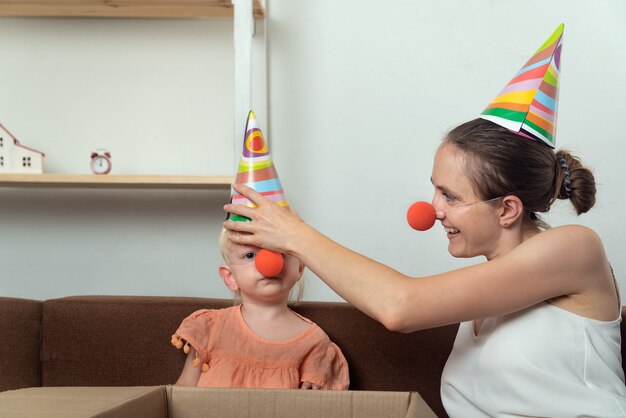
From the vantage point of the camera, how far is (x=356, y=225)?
205cm

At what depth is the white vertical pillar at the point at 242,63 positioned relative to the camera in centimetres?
175

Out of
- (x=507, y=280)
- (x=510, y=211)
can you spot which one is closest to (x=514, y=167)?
(x=510, y=211)

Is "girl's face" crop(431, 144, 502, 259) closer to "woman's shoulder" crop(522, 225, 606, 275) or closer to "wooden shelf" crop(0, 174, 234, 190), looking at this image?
"woman's shoulder" crop(522, 225, 606, 275)

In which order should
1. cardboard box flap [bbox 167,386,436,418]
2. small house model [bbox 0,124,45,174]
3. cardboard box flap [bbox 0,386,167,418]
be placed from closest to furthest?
1. cardboard box flap [bbox 0,386,167,418]
2. cardboard box flap [bbox 167,386,436,418]
3. small house model [bbox 0,124,45,174]

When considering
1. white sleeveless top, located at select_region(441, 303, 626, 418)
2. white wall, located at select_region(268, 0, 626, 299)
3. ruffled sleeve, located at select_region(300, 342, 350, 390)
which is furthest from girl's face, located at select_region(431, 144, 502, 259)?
white wall, located at select_region(268, 0, 626, 299)

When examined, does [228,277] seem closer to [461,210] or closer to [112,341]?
[112,341]

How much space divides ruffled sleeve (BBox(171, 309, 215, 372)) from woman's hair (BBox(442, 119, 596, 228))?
59 centimetres

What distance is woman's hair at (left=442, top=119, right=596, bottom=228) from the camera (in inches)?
46.1

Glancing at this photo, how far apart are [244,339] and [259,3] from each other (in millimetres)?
861

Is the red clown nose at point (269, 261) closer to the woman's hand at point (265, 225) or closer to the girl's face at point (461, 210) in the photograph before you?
the woman's hand at point (265, 225)

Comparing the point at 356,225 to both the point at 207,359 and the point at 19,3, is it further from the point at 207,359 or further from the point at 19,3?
the point at 19,3

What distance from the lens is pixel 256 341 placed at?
1.41 metres

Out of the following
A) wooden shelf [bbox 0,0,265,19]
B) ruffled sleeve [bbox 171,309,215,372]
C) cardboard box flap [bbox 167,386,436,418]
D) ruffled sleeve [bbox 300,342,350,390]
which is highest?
wooden shelf [bbox 0,0,265,19]

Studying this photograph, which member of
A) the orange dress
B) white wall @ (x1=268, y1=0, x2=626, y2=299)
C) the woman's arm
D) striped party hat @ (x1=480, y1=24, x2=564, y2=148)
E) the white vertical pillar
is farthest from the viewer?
white wall @ (x1=268, y1=0, x2=626, y2=299)
